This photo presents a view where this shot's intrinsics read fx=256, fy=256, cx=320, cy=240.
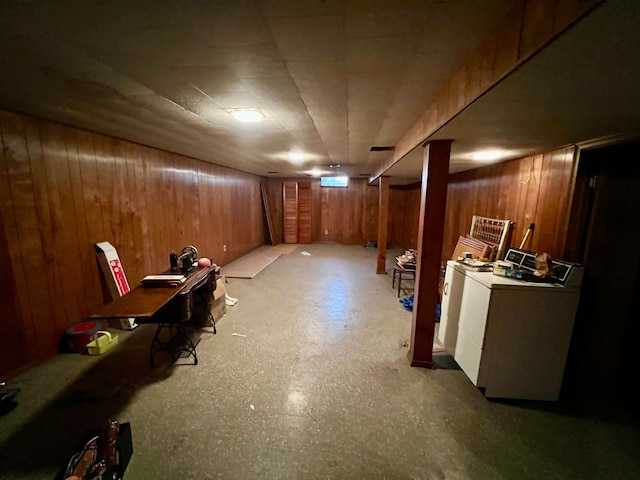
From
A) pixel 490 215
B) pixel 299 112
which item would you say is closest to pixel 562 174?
pixel 490 215

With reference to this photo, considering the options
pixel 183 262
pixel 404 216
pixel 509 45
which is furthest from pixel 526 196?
pixel 404 216

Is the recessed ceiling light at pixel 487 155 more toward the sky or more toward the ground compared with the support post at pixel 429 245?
more toward the sky

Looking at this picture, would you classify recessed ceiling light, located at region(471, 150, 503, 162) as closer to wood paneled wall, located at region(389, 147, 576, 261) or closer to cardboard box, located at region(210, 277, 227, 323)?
wood paneled wall, located at region(389, 147, 576, 261)

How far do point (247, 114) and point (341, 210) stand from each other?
20.4 ft

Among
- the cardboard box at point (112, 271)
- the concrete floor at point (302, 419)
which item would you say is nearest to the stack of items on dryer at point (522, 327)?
the concrete floor at point (302, 419)

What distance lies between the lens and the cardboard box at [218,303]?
3.00 metres

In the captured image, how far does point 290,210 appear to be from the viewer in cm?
813

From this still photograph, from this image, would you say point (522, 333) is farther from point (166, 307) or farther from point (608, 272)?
point (166, 307)

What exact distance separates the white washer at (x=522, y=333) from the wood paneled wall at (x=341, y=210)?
20.6 feet

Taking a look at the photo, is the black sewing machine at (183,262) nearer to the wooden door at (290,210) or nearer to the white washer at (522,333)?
the white washer at (522,333)

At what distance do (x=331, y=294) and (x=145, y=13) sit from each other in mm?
3550

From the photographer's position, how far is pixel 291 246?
7887 millimetres

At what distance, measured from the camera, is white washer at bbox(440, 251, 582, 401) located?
1789 mm

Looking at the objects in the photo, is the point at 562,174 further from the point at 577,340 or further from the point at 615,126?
the point at 577,340
